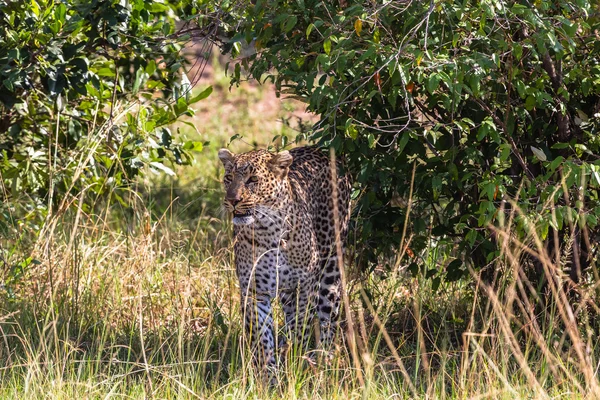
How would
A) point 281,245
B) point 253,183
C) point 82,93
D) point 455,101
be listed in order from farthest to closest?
point 82,93, point 281,245, point 253,183, point 455,101

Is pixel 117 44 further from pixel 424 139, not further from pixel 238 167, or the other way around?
pixel 424 139

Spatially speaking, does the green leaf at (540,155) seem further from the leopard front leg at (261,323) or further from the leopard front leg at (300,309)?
the leopard front leg at (261,323)

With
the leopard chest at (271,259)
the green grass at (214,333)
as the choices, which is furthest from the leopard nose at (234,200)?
the green grass at (214,333)

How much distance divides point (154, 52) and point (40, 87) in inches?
38.8

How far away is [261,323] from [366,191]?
1046 millimetres

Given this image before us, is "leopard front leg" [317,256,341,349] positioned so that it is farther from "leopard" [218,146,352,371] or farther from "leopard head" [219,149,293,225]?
"leopard head" [219,149,293,225]

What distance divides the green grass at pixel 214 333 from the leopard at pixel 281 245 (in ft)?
0.60

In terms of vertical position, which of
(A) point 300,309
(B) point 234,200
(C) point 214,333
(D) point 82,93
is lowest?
(C) point 214,333

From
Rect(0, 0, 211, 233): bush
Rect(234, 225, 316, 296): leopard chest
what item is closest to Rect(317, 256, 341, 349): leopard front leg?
Rect(234, 225, 316, 296): leopard chest

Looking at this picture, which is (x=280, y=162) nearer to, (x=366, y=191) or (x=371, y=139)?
(x=366, y=191)

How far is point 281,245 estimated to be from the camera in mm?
6004

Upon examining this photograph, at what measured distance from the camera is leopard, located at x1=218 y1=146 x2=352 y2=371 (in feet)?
19.2

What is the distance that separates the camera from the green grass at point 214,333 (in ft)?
16.0

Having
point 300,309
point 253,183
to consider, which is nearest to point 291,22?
point 253,183
